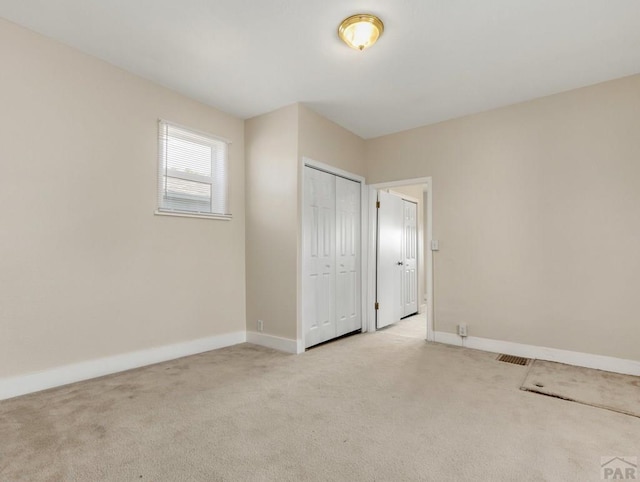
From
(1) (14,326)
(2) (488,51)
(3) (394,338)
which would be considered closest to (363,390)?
(3) (394,338)

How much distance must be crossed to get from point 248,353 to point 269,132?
247 cm

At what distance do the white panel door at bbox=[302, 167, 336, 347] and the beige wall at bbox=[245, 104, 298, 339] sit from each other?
0.17m

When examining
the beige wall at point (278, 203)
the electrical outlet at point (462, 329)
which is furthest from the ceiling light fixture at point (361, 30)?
the electrical outlet at point (462, 329)

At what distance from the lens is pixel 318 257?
385 centimetres

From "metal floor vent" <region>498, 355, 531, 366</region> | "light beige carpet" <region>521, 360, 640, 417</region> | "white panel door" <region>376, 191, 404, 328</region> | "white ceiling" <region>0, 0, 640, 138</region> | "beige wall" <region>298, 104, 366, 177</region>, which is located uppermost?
"white ceiling" <region>0, 0, 640, 138</region>

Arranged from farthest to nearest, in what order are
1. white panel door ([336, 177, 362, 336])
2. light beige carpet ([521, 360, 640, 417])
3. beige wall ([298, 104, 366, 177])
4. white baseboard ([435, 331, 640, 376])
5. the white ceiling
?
1. white panel door ([336, 177, 362, 336])
2. beige wall ([298, 104, 366, 177])
3. white baseboard ([435, 331, 640, 376])
4. light beige carpet ([521, 360, 640, 417])
5. the white ceiling

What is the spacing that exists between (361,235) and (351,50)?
8.02 feet

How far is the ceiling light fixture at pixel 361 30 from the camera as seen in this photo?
88.3 inches

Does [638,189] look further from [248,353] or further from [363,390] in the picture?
[248,353]

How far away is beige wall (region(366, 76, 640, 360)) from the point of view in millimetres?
2971

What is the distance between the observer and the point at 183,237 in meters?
3.40

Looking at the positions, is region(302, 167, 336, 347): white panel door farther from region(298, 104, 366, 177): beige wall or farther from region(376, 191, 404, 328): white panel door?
A: region(376, 191, 404, 328): white panel door

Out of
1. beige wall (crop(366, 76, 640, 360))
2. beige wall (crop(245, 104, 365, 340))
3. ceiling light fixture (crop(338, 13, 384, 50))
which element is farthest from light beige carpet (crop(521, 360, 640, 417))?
ceiling light fixture (crop(338, 13, 384, 50))

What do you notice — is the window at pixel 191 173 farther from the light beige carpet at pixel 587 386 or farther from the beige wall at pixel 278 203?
the light beige carpet at pixel 587 386
